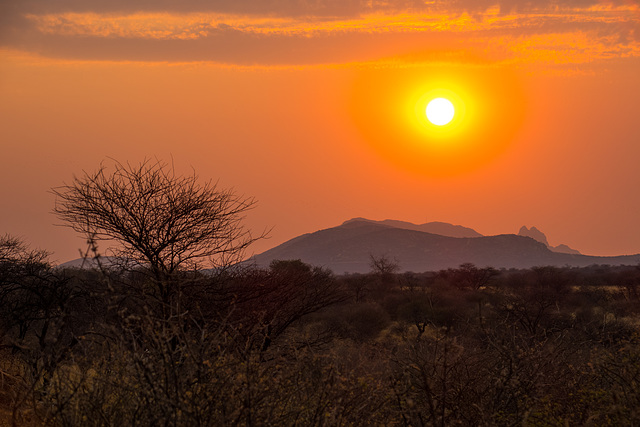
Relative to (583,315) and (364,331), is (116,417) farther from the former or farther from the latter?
(583,315)

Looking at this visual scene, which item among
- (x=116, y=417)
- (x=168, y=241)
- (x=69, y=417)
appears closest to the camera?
(x=69, y=417)

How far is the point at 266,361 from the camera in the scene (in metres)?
15.5

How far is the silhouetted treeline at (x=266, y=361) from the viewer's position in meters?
7.33

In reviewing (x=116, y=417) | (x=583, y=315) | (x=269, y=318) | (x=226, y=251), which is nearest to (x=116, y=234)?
(x=226, y=251)

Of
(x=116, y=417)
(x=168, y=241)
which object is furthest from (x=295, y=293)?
(x=116, y=417)

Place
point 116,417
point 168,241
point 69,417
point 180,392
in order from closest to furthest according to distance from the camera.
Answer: point 180,392 < point 69,417 < point 116,417 < point 168,241

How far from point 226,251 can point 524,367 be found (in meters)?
8.51

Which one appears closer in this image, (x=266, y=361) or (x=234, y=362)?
(x=234, y=362)

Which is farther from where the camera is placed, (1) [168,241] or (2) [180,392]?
(1) [168,241]

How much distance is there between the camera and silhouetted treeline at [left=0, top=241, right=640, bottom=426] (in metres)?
7.33

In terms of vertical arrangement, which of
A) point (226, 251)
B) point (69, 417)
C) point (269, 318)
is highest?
point (226, 251)

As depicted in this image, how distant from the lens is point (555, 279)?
63719mm

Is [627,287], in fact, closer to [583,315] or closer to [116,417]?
[583,315]

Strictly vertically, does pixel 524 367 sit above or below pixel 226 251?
below
